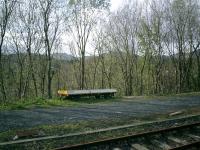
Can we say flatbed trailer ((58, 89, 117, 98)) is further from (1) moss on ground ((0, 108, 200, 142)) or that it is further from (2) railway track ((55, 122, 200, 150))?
(2) railway track ((55, 122, 200, 150))

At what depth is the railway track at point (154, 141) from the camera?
9.27 m

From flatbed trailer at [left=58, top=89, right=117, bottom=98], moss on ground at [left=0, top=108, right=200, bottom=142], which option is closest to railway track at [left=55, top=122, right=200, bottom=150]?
moss on ground at [left=0, top=108, right=200, bottom=142]

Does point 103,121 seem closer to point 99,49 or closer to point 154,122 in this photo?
point 154,122

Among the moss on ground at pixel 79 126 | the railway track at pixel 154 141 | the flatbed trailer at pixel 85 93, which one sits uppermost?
the flatbed trailer at pixel 85 93

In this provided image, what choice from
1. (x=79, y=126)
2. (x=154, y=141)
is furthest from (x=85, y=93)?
(x=154, y=141)

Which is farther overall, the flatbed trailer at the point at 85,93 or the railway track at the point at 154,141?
the flatbed trailer at the point at 85,93

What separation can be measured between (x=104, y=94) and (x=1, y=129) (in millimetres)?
14517

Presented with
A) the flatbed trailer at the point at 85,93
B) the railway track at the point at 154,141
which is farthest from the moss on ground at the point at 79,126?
the flatbed trailer at the point at 85,93

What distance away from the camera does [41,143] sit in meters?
10.2

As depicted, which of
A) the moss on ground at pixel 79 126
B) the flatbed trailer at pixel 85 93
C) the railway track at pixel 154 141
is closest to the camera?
the railway track at pixel 154 141

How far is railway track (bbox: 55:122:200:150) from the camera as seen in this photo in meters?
9.27

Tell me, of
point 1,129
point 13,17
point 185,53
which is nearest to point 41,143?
point 1,129

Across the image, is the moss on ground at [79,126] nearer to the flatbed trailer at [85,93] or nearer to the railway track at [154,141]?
the railway track at [154,141]

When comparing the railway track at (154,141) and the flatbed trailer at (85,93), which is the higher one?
the flatbed trailer at (85,93)
